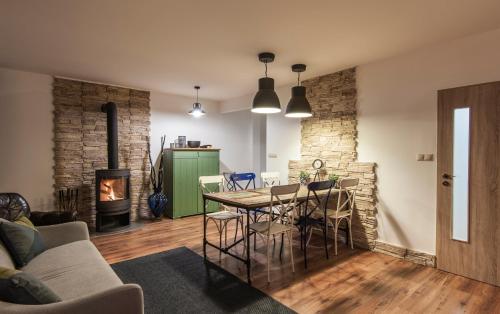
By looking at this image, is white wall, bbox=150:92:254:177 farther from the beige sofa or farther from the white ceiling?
→ the beige sofa

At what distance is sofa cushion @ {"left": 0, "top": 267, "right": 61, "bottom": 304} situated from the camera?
47.8 inches

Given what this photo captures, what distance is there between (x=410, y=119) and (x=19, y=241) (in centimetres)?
392

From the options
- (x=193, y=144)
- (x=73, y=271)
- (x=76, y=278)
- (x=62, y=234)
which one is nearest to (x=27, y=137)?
(x=62, y=234)

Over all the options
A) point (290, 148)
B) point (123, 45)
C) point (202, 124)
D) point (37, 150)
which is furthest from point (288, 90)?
point (37, 150)

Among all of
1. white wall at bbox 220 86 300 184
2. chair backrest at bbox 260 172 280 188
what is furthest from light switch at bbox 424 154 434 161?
chair backrest at bbox 260 172 280 188

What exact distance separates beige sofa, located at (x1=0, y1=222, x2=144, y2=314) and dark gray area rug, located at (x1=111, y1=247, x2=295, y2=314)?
0.60 metres

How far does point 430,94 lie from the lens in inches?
120

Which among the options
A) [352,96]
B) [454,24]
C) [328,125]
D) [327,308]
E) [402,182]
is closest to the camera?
[327,308]

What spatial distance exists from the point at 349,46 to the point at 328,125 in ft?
4.28

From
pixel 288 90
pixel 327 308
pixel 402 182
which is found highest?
pixel 288 90

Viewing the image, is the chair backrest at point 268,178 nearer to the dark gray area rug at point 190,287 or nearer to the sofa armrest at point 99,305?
the dark gray area rug at point 190,287

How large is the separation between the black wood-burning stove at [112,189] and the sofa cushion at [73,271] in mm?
2010

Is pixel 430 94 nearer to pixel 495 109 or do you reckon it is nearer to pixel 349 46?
pixel 495 109

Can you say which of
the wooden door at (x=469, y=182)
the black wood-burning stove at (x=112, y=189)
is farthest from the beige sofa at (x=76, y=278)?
the wooden door at (x=469, y=182)
